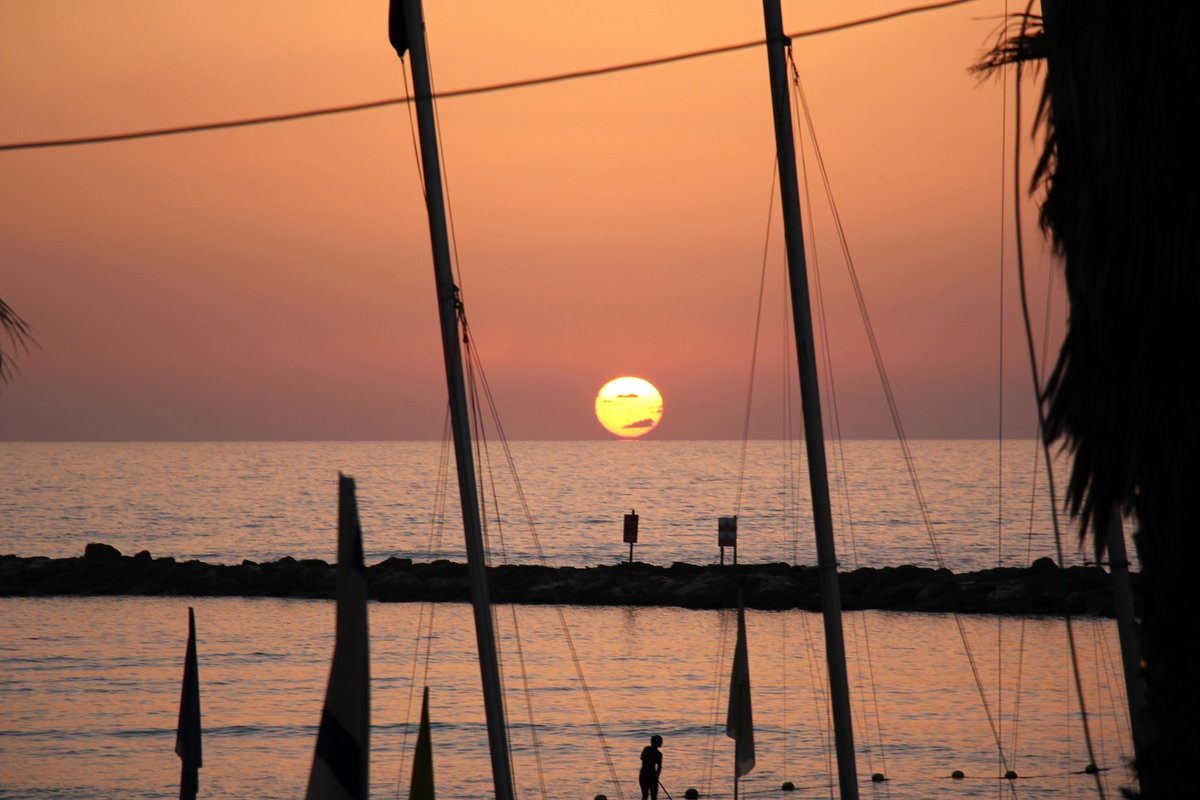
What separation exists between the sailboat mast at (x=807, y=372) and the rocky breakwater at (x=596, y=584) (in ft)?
168

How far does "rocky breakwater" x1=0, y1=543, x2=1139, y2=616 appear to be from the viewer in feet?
216

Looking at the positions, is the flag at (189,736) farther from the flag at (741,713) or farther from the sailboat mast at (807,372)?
the sailboat mast at (807,372)

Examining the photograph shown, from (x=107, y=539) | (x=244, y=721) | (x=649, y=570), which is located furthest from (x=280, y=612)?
(x=107, y=539)

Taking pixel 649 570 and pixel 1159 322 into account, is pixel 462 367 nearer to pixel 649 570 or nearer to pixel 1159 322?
pixel 1159 322

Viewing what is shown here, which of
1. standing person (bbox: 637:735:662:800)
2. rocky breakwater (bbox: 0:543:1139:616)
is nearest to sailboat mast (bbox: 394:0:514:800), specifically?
standing person (bbox: 637:735:662:800)

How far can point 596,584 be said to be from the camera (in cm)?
7131

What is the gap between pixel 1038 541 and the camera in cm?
12550

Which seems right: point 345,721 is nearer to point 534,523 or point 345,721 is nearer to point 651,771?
point 651,771

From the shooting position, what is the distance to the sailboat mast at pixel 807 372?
42.9 ft

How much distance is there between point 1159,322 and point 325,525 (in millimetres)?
136231

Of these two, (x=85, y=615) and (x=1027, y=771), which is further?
(x=85, y=615)

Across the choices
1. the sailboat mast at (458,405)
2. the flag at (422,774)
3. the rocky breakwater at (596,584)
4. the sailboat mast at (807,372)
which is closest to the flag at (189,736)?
the flag at (422,774)

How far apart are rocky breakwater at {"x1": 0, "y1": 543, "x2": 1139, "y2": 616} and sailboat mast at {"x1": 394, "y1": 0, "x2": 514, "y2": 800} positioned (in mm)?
52590

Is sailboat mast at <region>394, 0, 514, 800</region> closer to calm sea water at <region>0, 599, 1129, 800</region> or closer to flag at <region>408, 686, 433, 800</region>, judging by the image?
flag at <region>408, 686, 433, 800</region>
